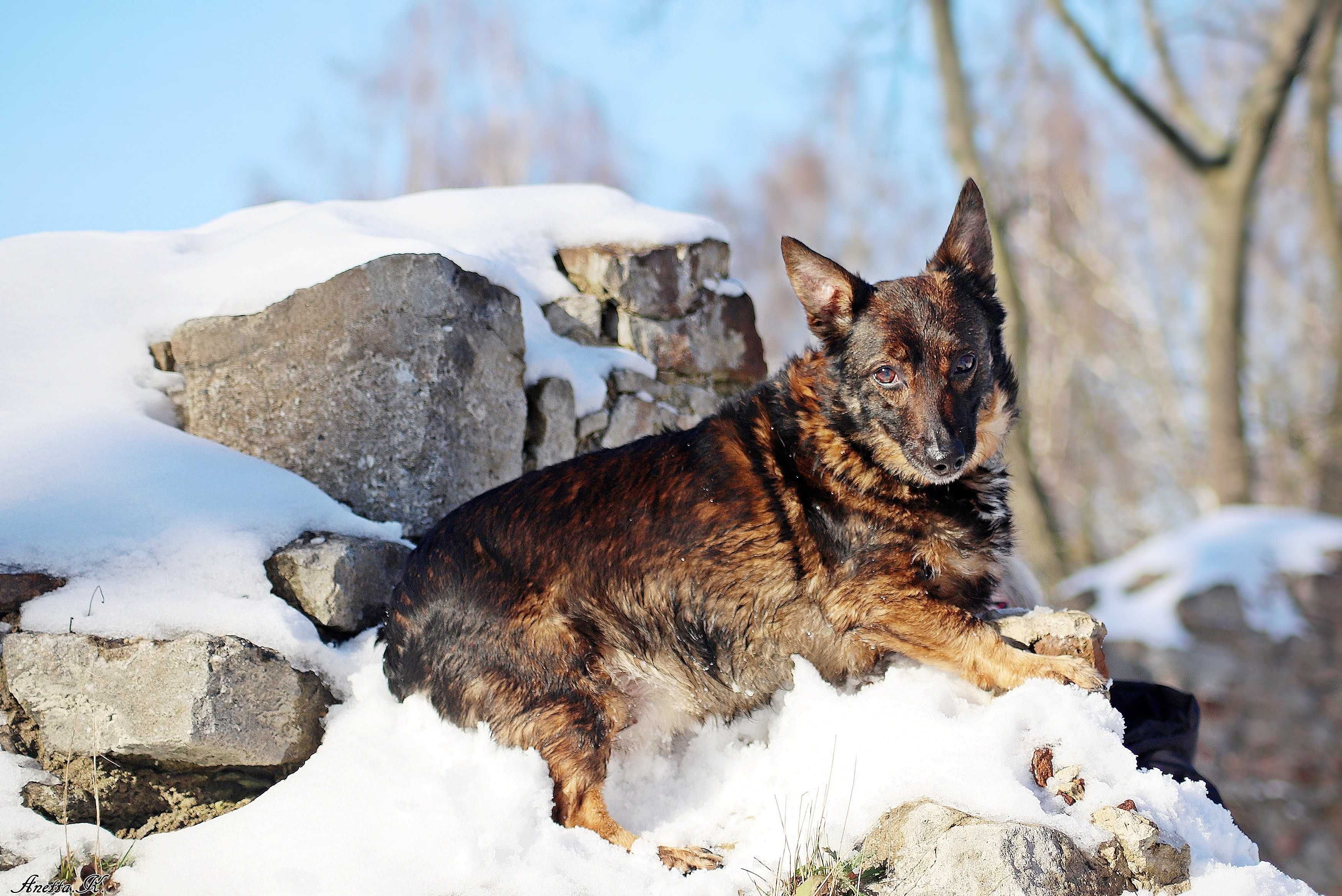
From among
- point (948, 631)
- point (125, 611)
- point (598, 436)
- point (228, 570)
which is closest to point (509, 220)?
point (598, 436)

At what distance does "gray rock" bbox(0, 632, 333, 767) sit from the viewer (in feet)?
10.5

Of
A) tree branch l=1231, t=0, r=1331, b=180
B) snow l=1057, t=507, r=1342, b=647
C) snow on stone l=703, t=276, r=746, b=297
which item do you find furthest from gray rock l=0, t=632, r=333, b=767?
tree branch l=1231, t=0, r=1331, b=180

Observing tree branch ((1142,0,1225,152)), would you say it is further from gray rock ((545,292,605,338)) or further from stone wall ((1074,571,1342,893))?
gray rock ((545,292,605,338))

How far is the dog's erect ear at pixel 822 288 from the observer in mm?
3500

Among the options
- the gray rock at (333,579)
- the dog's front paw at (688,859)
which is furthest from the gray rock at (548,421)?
the dog's front paw at (688,859)

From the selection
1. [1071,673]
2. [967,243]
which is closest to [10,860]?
[1071,673]

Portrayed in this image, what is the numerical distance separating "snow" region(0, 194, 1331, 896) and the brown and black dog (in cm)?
14

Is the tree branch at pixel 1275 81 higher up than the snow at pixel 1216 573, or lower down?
higher up

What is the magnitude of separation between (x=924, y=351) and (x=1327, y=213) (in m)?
14.8

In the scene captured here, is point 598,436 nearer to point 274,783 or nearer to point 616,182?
point 274,783

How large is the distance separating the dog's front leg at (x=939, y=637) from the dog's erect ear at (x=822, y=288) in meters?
0.98

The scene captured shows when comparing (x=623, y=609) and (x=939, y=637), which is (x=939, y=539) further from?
(x=623, y=609)

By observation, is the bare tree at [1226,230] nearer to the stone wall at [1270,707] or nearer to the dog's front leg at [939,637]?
the stone wall at [1270,707]

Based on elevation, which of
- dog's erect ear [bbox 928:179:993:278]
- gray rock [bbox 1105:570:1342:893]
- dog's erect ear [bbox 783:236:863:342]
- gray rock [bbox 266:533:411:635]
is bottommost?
gray rock [bbox 1105:570:1342:893]
